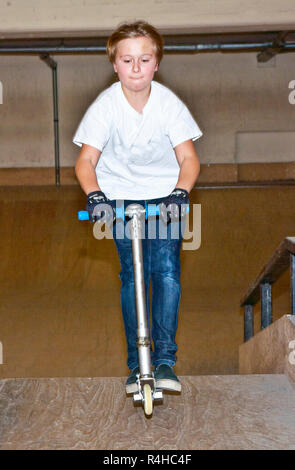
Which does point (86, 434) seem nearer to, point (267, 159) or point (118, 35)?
point (118, 35)

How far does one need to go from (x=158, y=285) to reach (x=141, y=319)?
268 mm

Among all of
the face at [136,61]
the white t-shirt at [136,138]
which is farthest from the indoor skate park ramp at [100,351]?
the face at [136,61]

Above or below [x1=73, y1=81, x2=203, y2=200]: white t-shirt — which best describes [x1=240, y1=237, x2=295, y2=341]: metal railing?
below

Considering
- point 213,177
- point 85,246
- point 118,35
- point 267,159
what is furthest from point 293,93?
point 118,35

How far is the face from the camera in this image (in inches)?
84.7

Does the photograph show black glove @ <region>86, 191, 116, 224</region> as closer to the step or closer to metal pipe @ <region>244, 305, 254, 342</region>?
the step

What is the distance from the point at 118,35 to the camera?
2.16 meters

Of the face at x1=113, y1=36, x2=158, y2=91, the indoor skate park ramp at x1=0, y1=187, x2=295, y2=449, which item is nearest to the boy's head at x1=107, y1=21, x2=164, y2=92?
the face at x1=113, y1=36, x2=158, y2=91

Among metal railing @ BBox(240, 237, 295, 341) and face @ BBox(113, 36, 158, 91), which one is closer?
face @ BBox(113, 36, 158, 91)

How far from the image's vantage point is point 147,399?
6.79 ft

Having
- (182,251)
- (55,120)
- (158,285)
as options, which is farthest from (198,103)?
(158,285)

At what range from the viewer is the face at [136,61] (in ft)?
7.06

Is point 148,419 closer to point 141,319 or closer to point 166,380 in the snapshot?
point 166,380

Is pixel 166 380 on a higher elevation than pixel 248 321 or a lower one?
lower
